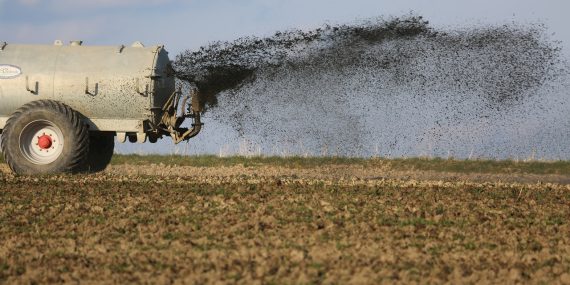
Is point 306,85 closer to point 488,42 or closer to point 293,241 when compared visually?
point 488,42

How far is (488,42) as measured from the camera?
69.3ft

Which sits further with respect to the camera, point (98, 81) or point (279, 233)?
point (98, 81)

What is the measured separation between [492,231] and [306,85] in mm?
9400

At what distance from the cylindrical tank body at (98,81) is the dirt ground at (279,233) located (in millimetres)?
2093

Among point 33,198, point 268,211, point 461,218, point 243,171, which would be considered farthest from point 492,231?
point 243,171

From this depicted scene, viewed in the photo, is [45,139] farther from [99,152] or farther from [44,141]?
[99,152]

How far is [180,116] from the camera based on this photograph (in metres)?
20.3

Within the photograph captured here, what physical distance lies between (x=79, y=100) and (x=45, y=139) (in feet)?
3.72

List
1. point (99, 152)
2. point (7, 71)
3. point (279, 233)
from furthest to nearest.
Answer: point (99, 152)
point (7, 71)
point (279, 233)

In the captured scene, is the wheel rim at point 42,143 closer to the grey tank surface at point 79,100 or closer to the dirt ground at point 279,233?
the grey tank surface at point 79,100

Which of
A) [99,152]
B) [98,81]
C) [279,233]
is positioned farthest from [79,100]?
[279,233]

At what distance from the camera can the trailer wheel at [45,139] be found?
771 inches

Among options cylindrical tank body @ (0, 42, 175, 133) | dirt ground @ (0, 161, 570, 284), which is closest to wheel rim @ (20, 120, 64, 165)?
cylindrical tank body @ (0, 42, 175, 133)

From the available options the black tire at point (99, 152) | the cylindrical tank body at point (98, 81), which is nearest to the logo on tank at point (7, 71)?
the cylindrical tank body at point (98, 81)
